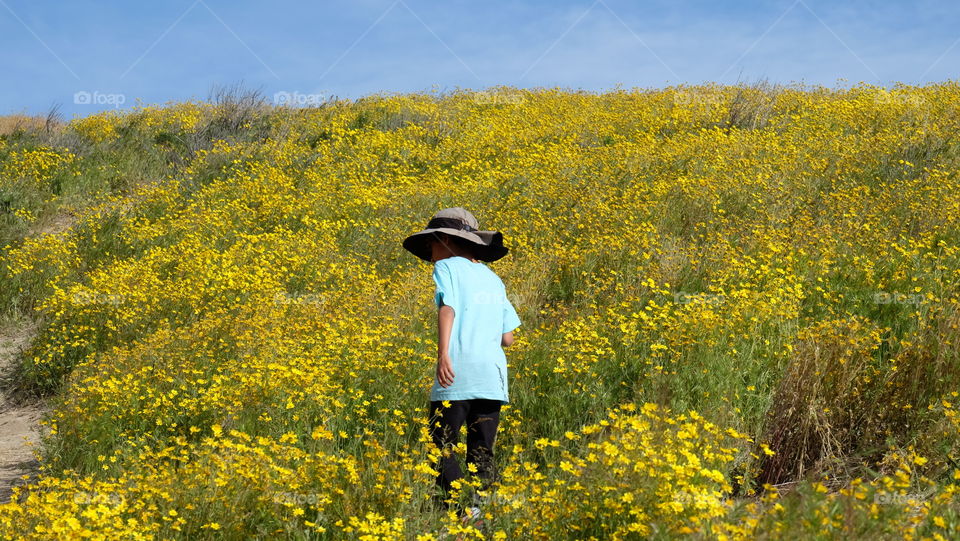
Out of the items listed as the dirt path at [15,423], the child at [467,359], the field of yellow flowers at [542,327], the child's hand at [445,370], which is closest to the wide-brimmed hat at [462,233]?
the child at [467,359]

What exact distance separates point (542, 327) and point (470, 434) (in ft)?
7.64

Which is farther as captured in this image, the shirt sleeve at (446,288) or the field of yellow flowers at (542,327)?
the shirt sleeve at (446,288)

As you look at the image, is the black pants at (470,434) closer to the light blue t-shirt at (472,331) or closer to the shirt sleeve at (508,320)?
the light blue t-shirt at (472,331)

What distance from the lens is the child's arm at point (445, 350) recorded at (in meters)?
3.81

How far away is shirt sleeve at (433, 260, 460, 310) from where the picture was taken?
12.8 ft

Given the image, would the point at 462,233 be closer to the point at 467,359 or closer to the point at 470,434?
the point at 467,359

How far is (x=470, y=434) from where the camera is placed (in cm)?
399

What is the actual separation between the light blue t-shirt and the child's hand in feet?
0.14

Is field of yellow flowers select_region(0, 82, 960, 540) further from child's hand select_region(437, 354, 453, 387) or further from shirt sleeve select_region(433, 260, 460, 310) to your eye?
shirt sleeve select_region(433, 260, 460, 310)

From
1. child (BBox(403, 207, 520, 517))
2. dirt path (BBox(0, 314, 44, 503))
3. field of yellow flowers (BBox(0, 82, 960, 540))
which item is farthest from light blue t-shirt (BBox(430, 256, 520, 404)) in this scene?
dirt path (BBox(0, 314, 44, 503))


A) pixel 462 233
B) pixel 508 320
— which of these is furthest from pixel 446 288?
pixel 508 320

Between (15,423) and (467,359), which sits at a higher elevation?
(467,359)

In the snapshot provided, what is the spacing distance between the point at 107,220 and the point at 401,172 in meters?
4.24

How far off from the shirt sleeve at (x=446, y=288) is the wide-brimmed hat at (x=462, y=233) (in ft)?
0.78
